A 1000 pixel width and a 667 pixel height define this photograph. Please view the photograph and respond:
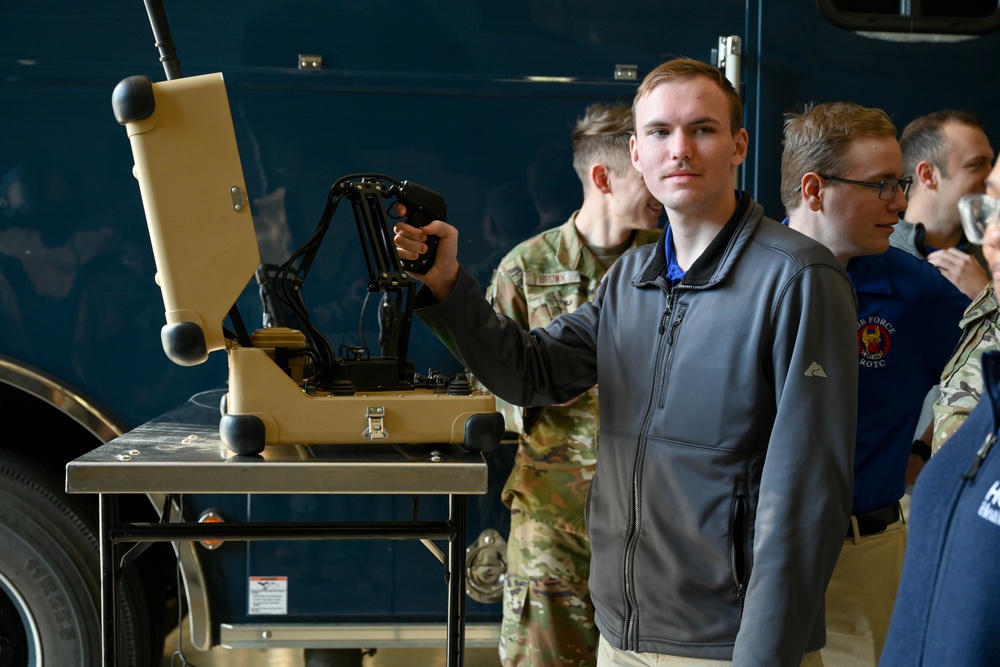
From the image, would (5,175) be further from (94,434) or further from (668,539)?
(668,539)

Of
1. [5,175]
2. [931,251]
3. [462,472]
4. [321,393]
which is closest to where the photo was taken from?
[462,472]

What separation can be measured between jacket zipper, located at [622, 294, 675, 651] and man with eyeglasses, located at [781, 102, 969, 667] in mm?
556

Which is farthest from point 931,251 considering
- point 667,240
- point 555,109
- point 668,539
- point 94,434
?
point 94,434

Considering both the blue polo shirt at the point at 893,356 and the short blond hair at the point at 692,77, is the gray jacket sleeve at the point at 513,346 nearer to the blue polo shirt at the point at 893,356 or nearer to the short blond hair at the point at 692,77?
the short blond hair at the point at 692,77

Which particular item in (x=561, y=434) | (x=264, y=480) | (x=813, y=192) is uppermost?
(x=813, y=192)

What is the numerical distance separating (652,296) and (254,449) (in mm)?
765

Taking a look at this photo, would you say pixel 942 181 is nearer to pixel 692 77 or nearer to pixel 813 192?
pixel 813 192

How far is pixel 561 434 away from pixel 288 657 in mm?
1794

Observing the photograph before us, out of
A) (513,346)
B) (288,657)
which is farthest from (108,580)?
(288,657)

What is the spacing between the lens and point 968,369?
5.29 feet

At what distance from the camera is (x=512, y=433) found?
2.75 meters

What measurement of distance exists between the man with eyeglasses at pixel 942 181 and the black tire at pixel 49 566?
2488 millimetres

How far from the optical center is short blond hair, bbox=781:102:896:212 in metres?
2.20

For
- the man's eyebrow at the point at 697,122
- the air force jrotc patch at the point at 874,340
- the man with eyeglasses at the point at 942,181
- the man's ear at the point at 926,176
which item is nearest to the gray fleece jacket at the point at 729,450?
the man's eyebrow at the point at 697,122
